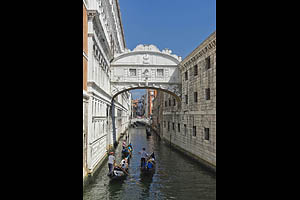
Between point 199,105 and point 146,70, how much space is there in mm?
5408

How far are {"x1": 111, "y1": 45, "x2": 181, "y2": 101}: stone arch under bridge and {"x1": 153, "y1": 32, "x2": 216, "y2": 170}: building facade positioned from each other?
0.85 metres

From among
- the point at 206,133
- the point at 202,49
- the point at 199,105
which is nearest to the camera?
the point at 206,133

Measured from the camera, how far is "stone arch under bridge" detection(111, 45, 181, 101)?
1656 cm

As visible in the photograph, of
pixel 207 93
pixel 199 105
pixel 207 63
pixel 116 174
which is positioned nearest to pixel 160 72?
pixel 199 105

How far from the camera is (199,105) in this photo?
12.7 metres

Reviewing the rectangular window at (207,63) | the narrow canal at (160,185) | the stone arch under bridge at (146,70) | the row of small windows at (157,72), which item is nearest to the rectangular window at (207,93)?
the rectangular window at (207,63)

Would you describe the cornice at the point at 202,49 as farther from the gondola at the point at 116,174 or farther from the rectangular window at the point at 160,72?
the gondola at the point at 116,174

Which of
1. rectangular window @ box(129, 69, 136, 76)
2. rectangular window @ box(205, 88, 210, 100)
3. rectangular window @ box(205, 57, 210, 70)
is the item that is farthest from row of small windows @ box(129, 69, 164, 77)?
rectangular window @ box(205, 88, 210, 100)

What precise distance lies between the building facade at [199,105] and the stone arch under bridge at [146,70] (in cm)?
85

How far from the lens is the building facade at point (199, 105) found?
1091 cm

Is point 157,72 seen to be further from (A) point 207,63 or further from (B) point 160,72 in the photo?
(A) point 207,63
